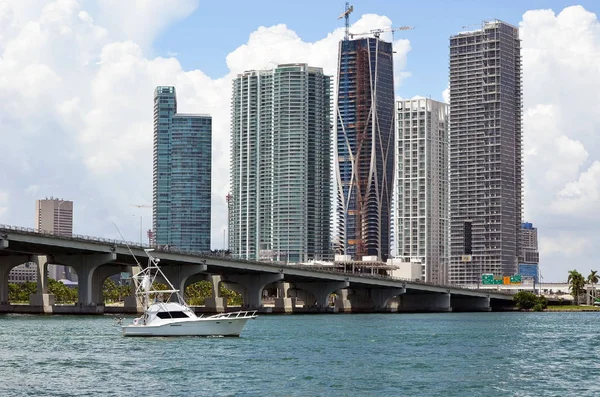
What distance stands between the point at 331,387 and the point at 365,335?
5952cm

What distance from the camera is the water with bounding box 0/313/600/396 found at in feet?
204

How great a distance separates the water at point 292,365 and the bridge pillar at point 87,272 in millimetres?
50368

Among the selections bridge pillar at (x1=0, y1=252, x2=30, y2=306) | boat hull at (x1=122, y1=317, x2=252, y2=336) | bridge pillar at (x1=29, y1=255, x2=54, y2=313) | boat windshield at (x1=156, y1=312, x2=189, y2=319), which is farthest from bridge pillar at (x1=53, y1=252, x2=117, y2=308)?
boat windshield at (x1=156, y1=312, x2=189, y2=319)

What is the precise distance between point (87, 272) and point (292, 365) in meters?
96.5

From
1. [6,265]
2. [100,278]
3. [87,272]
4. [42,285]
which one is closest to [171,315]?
[87,272]

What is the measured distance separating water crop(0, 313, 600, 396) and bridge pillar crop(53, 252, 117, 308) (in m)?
50.4

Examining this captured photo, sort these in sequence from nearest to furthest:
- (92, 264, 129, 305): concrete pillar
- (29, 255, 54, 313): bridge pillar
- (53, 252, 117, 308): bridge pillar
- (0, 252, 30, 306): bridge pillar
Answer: (53, 252, 117, 308): bridge pillar → (29, 255, 54, 313): bridge pillar → (0, 252, 30, 306): bridge pillar → (92, 264, 129, 305): concrete pillar

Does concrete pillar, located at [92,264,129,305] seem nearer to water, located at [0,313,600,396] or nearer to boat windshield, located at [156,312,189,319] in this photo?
water, located at [0,313,600,396]

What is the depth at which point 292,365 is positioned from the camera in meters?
77.1

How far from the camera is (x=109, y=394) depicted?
58844 millimetres

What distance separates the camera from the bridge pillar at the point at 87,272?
16575 centimetres

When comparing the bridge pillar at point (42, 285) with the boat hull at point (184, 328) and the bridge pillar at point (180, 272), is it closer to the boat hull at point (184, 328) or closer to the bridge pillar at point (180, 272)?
the bridge pillar at point (180, 272)

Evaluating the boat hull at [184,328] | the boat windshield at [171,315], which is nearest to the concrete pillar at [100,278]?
the boat hull at [184,328]

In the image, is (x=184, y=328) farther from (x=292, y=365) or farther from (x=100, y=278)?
(x=100, y=278)
